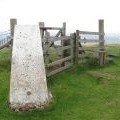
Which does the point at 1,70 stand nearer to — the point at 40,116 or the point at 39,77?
the point at 39,77

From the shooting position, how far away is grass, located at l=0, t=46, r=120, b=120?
13117 mm

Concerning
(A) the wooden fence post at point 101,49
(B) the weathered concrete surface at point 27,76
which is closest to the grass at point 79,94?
(B) the weathered concrete surface at point 27,76

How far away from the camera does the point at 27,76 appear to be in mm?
14000

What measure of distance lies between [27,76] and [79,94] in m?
2.45

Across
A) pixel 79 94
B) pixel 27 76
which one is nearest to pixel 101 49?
pixel 79 94

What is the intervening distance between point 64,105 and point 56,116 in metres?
1.09

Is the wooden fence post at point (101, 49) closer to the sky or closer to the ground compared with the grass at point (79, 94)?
closer to the sky

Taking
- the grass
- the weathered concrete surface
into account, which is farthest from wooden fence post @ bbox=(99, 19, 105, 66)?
the weathered concrete surface

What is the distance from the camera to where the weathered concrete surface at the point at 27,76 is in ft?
44.5

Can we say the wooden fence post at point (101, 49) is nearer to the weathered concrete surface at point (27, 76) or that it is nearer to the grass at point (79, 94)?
the grass at point (79, 94)

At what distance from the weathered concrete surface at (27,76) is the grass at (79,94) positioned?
0.37 m

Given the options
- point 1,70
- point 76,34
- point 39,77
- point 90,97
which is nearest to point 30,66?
point 39,77

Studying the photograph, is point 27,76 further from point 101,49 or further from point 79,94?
point 101,49

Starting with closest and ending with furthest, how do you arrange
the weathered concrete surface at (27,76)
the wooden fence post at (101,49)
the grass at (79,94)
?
the grass at (79,94) < the weathered concrete surface at (27,76) < the wooden fence post at (101,49)
